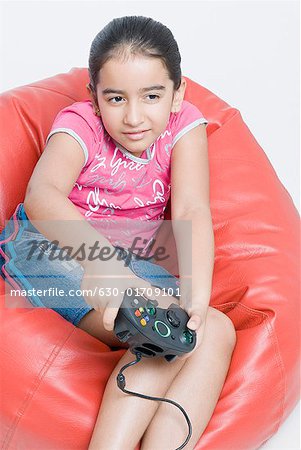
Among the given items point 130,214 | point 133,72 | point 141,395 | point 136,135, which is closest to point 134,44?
point 133,72

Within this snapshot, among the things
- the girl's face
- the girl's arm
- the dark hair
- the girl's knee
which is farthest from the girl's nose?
the girl's knee

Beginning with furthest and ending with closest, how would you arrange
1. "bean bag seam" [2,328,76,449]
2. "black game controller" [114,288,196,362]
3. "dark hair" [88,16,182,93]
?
1. "dark hair" [88,16,182,93]
2. "bean bag seam" [2,328,76,449]
3. "black game controller" [114,288,196,362]

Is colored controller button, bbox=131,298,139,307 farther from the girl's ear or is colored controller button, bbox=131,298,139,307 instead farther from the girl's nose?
the girl's ear

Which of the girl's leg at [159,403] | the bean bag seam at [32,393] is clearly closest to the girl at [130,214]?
the girl's leg at [159,403]

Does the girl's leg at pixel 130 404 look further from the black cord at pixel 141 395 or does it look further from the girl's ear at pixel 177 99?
the girl's ear at pixel 177 99

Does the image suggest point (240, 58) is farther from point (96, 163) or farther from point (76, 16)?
point (96, 163)

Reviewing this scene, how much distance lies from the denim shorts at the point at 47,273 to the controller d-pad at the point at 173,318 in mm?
240

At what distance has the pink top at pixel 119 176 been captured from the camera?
199 cm

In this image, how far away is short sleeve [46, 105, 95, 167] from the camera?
6.37 ft

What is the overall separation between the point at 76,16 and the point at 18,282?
3.67 feet

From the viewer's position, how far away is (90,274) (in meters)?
1.67

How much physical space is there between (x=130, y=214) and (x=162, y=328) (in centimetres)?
53

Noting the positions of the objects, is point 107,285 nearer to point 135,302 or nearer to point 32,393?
point 135,302

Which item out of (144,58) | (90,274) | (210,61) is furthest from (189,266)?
(210,61)
